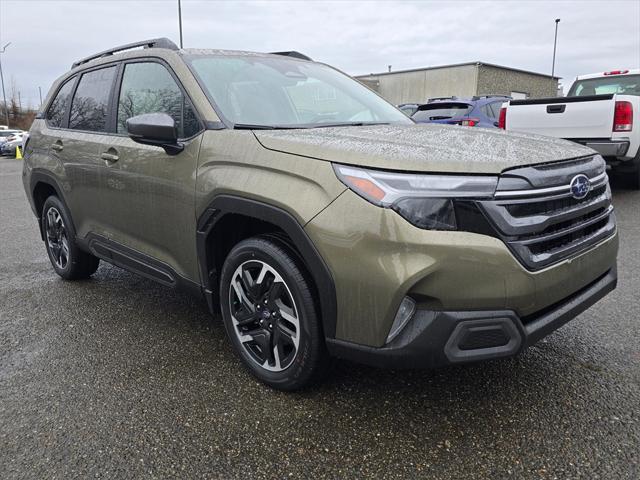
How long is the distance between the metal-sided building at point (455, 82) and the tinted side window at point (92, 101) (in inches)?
1105

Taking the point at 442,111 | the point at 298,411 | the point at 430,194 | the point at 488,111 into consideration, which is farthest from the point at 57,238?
the point at 488,111

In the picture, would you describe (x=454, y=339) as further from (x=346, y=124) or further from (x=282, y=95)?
(x=282, y=95)

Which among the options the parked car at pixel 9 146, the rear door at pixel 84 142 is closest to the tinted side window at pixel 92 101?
the rear door at pixel 84 142

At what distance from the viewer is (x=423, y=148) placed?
221cm

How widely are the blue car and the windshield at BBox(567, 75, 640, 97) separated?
1.36 meters

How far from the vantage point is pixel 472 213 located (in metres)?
2.00

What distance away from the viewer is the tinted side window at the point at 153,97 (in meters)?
2.92

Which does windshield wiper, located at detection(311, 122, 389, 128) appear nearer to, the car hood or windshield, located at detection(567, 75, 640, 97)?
the car hood

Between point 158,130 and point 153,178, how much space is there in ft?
1.31

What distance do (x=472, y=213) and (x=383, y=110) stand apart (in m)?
1.75

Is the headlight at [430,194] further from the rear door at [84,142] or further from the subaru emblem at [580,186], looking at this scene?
the rear door at [84,142]

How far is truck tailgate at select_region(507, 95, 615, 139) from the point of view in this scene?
6.96 meters

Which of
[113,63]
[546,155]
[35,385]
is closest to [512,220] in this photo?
[546,155]

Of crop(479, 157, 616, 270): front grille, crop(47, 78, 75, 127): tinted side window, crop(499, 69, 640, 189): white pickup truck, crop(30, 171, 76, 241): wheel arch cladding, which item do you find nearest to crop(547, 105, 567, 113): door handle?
crop(499, 69, 640, 189): white pickup truck
